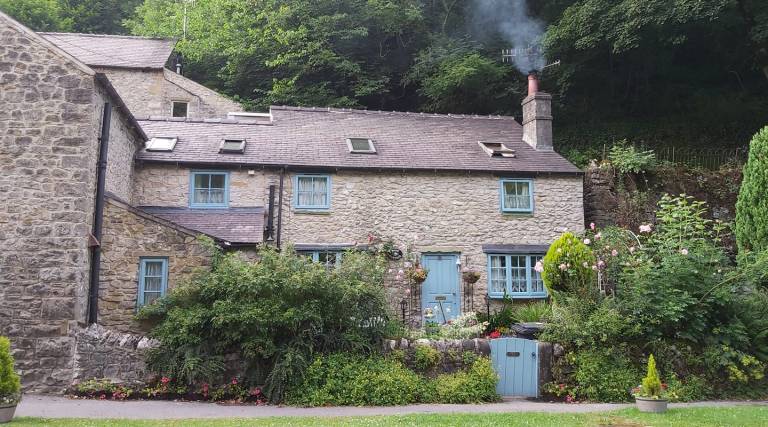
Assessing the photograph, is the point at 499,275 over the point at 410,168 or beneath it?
beneath

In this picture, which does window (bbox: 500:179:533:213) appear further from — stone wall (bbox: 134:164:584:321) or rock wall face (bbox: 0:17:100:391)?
rock wall face (bbox: 0:17:100:391)

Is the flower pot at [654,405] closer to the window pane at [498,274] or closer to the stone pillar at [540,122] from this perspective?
the window pane at [498,274]

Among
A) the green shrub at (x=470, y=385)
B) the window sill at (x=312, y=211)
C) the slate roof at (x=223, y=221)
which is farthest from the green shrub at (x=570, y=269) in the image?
the slate roof at (x=223, y=221)

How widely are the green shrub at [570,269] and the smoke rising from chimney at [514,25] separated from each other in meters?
17.2

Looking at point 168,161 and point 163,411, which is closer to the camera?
point 163,411

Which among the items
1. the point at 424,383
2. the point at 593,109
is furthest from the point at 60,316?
the point at 593,109

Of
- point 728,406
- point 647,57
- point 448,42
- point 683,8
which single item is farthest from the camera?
point 448,42

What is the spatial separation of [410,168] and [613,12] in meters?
13.2

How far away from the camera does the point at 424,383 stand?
35.0ft

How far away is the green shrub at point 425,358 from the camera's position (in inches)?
429

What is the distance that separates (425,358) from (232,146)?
31.1ft

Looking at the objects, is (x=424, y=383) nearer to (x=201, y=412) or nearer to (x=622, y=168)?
(x=201, y=412)

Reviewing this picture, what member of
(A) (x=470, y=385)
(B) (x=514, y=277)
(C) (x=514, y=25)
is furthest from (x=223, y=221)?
(C) (x=514, y=25)

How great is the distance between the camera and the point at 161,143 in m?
16.8
